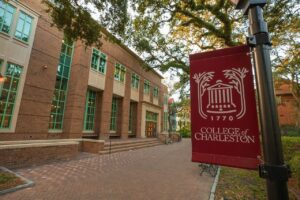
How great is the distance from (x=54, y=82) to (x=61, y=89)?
1.65m

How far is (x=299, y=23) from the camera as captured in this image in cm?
905

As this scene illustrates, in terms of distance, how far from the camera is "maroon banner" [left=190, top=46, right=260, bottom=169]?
1880mm

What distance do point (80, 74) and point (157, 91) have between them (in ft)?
57.2

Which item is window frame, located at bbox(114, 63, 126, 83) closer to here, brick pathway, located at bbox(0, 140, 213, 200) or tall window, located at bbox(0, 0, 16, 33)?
tall window, located at bbox(0, 0, 16, 33)

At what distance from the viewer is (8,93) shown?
10.9 metres

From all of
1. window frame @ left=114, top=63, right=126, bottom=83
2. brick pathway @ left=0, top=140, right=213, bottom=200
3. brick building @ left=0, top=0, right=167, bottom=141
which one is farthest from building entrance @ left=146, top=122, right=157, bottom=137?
brick pathway @ left=0, top=140, right=213, bottom=200

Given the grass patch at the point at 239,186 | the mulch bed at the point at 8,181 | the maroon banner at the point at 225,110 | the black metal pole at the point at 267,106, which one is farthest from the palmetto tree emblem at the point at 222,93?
the mulch bed at the point at 8,181

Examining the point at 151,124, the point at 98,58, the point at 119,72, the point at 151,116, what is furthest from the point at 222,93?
the point at 151,116

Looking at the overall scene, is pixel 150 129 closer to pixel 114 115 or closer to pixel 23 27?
pixel 114 115

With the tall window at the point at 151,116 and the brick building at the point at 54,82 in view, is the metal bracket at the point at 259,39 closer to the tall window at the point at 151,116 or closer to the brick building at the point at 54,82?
the brick building at the point at 54,82

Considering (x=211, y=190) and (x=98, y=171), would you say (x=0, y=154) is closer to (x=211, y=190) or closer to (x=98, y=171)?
(x=98, y=171)

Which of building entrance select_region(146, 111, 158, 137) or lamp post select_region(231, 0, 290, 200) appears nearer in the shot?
lamp post select_region(231, 0, 290, 200)

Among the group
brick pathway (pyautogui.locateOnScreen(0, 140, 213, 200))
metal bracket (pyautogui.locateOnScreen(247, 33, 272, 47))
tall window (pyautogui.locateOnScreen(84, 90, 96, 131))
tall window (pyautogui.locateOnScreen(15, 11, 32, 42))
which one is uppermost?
tall window (pyautogui.locateOnScreen(15, 11, 32, 42))

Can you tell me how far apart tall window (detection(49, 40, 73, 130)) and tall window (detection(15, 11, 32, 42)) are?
2.77m
